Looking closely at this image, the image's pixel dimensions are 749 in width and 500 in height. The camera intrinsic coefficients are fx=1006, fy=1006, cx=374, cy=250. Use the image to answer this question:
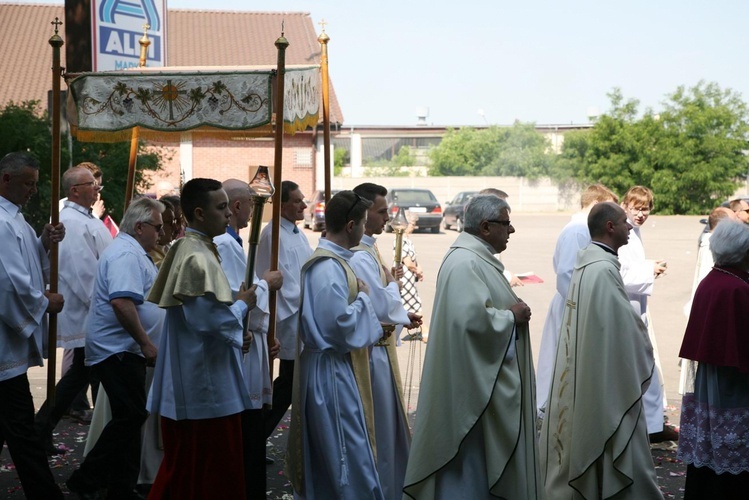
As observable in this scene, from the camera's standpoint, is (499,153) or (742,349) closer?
(742,349)

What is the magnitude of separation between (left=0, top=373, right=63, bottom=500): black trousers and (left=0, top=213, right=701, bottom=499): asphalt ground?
81cm

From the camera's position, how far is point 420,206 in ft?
104

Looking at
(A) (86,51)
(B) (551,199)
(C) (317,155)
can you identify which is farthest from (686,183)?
(A) (86,51)

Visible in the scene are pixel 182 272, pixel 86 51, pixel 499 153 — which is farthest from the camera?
pixel 499 153

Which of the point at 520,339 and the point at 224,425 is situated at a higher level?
the point at 520,339

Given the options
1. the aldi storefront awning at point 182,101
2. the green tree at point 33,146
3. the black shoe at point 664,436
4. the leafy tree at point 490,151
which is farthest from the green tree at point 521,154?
the aldi storefront awning at point 182,101

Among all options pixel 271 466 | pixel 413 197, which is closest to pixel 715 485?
pixel 271 466

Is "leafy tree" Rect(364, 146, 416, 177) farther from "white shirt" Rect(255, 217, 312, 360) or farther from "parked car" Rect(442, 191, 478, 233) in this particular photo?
"white shirt" Rect(255, 217, 312, 360)

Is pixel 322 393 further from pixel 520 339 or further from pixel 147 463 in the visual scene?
pixel 147 463

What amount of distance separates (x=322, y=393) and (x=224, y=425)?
2.07 feet

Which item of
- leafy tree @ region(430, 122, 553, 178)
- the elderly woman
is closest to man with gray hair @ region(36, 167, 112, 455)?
the elderly woman

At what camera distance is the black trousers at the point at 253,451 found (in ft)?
18.9

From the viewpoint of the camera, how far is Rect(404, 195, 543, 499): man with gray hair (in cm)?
503

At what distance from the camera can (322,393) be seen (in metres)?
5.46
